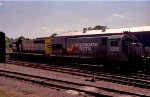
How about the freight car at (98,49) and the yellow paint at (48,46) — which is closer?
the freight car at (98,49)

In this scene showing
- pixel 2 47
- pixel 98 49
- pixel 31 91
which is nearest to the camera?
pixel 2 47

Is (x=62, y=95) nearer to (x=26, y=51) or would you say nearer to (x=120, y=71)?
(x=120, y=71)

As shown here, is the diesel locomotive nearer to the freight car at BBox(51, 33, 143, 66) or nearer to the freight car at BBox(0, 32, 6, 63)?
the freight car at BBox(51, 33, 143, 66)

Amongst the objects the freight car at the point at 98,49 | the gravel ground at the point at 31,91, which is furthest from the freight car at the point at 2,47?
the freight car at the point at 98,49

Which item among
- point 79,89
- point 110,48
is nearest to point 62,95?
point 79,89

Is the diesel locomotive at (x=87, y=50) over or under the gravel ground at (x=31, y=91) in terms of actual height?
over

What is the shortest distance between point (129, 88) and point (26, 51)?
28.7 meters

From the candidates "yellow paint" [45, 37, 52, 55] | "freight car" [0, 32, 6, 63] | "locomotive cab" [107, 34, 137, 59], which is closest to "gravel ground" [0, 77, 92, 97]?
"freight car" [0, 32, 6, 63]

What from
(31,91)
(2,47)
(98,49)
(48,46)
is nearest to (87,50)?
(98,49)

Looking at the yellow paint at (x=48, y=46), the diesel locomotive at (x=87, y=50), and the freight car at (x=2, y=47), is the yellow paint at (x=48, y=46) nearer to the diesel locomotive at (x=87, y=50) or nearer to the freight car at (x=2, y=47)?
the diesel locomotive at (x=87, y=50)

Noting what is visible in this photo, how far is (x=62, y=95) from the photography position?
499 inches

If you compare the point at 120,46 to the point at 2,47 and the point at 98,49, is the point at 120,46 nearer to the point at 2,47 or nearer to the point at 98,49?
the point at 98,49

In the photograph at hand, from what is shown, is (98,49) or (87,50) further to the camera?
(87,50)

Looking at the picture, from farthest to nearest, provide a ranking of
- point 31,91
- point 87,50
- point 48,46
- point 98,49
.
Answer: point 48,46 < point 87,50 < point 98,49 < point 31,91
